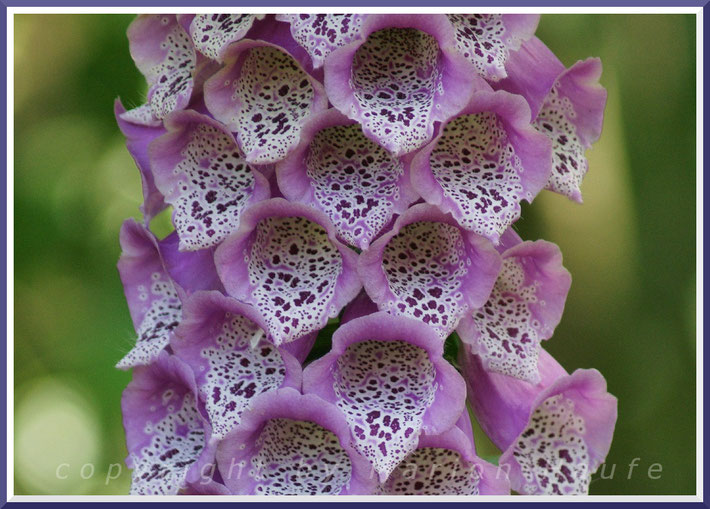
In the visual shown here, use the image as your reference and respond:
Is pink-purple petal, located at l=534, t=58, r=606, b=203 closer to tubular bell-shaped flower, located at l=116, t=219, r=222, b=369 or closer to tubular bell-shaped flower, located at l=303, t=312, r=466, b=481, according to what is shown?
tubular bell-shaped flower, located at l=303, t=312, r=466, b=481

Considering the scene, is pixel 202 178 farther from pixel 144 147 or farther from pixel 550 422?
pixel 550 422

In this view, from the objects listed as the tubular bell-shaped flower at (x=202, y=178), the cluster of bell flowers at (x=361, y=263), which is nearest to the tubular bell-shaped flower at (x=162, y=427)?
the cluster of bell flowers at (x=361, y=263)

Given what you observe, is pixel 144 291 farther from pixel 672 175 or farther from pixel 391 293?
pixel 672 175

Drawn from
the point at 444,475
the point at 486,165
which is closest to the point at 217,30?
the point at 486,165

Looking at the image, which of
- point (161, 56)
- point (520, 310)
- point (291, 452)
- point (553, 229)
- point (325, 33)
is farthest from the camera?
point (553, 229)

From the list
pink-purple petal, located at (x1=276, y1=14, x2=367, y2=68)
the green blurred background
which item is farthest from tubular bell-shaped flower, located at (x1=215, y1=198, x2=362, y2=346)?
the green blurred background

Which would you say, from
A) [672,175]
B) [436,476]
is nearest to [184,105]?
[436,476]
